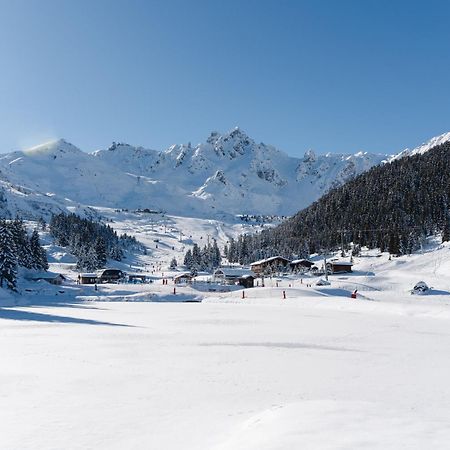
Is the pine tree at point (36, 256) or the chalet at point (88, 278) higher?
the pine tree at point (36, 256)

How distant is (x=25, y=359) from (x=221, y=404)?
823cm

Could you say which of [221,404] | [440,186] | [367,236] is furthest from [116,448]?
[440,186]

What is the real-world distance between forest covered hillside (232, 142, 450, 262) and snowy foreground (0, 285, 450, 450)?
116m

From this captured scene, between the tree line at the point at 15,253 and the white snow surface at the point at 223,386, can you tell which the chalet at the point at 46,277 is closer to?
the tree line at the point at 15,253

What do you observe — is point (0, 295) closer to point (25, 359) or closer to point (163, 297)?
point (163, 297)

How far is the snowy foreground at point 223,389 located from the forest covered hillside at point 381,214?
380 feet

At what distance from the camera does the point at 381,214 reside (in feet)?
516

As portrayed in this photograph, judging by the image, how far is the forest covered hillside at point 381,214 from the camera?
5436 inches

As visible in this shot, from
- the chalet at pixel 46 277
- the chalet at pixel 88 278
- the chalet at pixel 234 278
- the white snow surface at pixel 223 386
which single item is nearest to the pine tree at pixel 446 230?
the chalet at pixel 234 278

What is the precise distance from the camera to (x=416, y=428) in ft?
24.1

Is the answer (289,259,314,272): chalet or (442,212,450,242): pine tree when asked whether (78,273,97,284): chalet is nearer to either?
(289,259,314,272): chalet

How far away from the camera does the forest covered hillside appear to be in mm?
138062

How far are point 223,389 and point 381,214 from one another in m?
156

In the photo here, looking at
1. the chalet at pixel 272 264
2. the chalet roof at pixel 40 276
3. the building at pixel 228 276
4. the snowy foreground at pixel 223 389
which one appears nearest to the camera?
the snowy foreground at pixel 223 389
